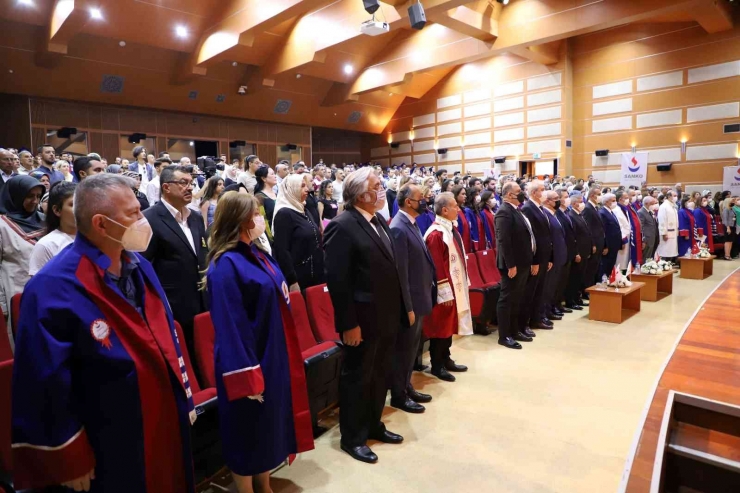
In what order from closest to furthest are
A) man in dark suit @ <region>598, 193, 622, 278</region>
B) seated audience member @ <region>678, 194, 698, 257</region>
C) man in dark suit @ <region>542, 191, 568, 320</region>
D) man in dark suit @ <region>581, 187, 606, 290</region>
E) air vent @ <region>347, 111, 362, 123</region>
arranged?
man in dark suit @ <region>542, 191, 568, 320</region> → man in dark suit @ <region>581, 187, 606, 290</region> → man in dark suit @ <region>598, 193, 622, 278</region> → seated audience member @ <region>678, 194, 698, 257</region> → air vent @ <region>347, 111, 362, 123</region>

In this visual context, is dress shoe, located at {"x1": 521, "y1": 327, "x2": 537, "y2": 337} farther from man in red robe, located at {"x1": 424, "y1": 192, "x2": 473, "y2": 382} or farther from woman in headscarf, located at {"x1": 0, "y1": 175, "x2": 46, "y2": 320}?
woman in headscarf, located at {"x1": 0, "y1": 175, "x2": 46, "y2": 320}

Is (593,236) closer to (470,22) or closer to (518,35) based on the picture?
(470,22)

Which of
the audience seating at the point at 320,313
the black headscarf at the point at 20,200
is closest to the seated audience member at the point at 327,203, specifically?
the audience seating at the point at 320,313

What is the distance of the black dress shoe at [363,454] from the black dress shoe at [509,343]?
2174mm

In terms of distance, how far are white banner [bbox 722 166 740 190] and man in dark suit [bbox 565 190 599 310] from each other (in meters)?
7.92

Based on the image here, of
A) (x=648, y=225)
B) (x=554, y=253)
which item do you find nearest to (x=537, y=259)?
(x=554, y=253)

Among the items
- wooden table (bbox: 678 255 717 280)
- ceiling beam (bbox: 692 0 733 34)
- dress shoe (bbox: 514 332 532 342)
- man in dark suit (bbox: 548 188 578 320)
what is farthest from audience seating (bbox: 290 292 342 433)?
ceiling beam (bbox: 692 0 733 34)

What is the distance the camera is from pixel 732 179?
36.2ft

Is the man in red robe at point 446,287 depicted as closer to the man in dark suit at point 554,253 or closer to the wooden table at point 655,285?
the man in dark suit at point 554,253

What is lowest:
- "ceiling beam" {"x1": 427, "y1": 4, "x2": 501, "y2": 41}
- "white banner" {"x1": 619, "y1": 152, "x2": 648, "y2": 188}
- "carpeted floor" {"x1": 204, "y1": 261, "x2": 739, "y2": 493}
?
"carpeted floor" {"x1": 204, "y1": 261, "x2": 739, "y2": 493}

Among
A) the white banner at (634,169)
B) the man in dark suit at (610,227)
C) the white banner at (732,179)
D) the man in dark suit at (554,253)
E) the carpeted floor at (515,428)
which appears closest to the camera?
the carpeted floor at (515,428)

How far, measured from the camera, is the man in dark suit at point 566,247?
17.0 feet

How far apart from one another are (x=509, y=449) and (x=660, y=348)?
8.01 ft

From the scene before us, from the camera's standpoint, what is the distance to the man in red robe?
136 inches
